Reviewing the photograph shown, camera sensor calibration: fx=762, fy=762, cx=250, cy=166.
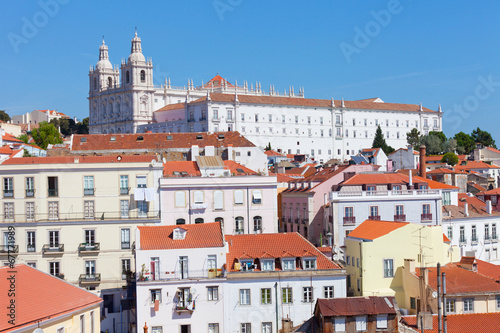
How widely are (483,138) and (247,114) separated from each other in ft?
153

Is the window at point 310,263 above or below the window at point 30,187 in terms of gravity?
below

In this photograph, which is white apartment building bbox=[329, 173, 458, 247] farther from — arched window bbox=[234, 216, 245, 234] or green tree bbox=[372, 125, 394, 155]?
green tree bbox=[372, 125, 394, 155]

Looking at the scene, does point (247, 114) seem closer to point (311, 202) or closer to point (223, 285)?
point (311, 202)

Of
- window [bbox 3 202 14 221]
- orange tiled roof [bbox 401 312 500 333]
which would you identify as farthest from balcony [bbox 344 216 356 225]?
window [bbox 3 202 14 221]

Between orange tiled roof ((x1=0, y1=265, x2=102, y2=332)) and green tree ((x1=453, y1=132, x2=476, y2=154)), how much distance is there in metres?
120

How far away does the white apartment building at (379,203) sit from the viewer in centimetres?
4562

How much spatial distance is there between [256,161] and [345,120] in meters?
83.9

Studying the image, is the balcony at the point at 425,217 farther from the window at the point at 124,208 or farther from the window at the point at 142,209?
the window at the point at 124,208

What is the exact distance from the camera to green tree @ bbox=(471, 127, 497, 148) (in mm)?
146125

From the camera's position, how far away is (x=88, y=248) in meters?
40.5

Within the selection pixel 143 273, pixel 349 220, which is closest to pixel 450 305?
pixel 143 273

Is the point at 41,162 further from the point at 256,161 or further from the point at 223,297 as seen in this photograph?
the point at 256,161

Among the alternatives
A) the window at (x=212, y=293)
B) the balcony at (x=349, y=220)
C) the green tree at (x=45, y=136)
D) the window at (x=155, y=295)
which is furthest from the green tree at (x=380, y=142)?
the window at (x=155, y=295)

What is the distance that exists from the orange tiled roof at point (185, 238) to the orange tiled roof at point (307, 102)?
9958cm
